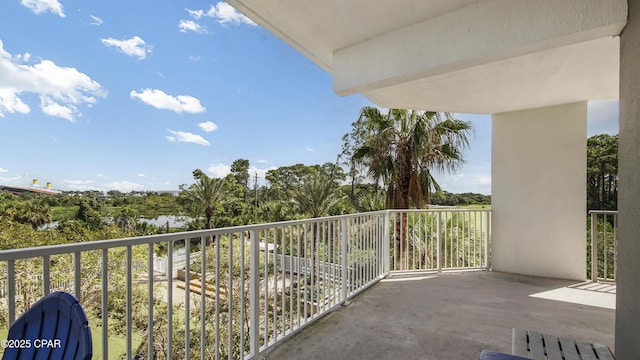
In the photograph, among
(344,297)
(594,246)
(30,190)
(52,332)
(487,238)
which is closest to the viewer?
(52,332)

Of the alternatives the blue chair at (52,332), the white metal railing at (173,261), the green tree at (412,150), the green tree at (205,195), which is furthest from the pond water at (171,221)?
the blue chair at (52,332)

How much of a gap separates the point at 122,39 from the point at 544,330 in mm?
48699

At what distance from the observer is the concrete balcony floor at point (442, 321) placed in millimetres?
2445

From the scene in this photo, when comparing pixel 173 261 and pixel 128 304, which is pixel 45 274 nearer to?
pixel 128 304

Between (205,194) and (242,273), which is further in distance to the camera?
(205,194)

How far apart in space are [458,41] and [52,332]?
297cm

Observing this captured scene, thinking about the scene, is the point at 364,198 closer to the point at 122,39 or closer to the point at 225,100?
the point at 225,100

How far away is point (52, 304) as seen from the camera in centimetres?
88

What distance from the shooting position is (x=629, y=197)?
1765mm

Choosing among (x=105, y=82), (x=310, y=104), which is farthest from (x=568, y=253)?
(x=105, y=82)

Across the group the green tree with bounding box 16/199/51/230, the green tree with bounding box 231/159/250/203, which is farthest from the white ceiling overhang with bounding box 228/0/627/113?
the green tree with bounding box 231/159/250/203

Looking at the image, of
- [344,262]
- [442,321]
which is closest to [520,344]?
[442,321]

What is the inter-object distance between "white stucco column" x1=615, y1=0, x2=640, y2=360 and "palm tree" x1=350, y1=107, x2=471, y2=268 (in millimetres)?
4911

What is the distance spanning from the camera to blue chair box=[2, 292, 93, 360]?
0.79 meters
